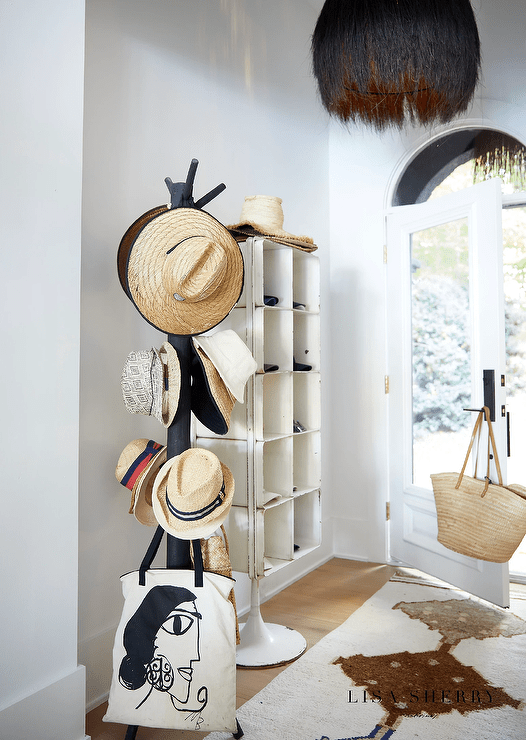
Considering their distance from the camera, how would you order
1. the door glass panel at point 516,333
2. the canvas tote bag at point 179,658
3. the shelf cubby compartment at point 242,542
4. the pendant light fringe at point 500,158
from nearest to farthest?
the canvas tote bag at point 179,658, the shelf cubby compartment at point 242,542, the pendant light fringe at point 500,158, the door glass panel at point 516,333

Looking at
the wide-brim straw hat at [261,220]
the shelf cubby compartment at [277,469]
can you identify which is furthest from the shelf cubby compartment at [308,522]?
the wide-brim straw hat at [261,220]

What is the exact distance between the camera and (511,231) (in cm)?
442

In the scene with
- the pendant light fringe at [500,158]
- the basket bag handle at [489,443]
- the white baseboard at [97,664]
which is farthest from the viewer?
the pendant light fringe at [500,158]

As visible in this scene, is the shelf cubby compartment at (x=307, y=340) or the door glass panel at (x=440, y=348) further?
the door glass panel at (x=440, y=348)

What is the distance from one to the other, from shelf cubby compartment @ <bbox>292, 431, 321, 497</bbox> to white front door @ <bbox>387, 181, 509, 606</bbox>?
3.14 ft

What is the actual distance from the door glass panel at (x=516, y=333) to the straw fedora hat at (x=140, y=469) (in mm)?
3409

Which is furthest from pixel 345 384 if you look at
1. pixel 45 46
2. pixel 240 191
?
pixel 45 46

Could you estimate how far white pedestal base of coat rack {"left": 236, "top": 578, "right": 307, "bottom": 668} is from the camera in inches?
93.4

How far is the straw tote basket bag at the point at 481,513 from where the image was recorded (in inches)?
106

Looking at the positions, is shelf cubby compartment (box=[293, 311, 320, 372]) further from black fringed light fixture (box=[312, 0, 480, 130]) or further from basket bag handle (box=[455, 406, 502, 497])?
black fringed light fixture (box=[312, 0, 480, 130])

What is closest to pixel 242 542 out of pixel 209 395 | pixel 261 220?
pixel 209 395

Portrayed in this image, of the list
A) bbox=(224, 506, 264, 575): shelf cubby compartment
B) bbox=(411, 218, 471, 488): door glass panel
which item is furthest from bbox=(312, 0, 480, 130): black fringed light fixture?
bbox=(224, 506, 264, 575): shelf cubby compartment

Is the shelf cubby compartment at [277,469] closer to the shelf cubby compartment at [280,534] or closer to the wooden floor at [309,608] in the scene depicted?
the shelf cubby compartment at [280,534]

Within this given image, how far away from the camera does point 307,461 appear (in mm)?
2803
